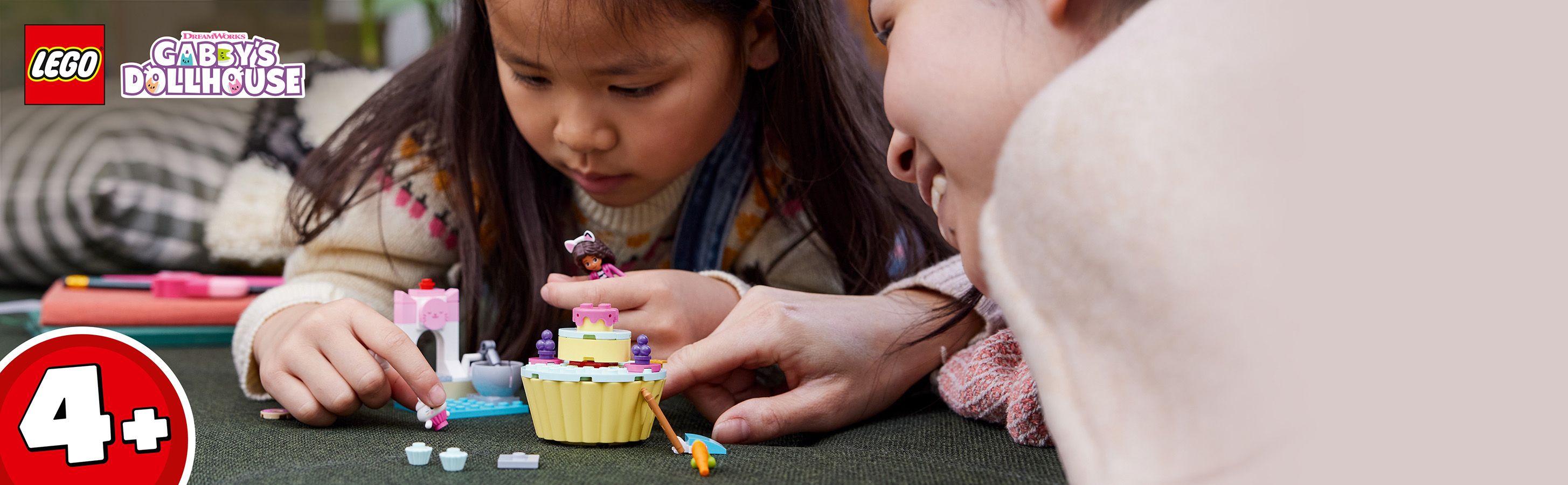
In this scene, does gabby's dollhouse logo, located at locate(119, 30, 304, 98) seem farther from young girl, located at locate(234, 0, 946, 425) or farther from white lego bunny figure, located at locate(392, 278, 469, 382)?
white lego bunny figure, located at locate(392, 278, 469, 382)

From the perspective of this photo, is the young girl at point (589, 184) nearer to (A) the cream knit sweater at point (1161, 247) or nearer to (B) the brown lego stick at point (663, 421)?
(B) the brown lego stick at point (663, 421)

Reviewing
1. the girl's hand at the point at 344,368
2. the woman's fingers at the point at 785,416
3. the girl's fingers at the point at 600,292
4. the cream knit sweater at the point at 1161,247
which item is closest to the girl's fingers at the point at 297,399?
the girl's hand at the point at 344,368

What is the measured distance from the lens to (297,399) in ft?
2.81

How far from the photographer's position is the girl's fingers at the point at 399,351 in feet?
2.73

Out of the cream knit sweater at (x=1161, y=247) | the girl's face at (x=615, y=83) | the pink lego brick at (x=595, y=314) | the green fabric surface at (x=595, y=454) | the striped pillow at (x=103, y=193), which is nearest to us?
the cream knit sweater at (x=1161, y=247)

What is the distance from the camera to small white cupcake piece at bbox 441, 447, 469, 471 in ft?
2.19

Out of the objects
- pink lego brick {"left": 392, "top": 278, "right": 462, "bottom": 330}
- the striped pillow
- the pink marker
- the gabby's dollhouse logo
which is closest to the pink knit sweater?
pink lego brick {"left": 392, "top": 278, "right": 462, "bottom": 330}

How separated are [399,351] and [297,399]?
0.09 meters

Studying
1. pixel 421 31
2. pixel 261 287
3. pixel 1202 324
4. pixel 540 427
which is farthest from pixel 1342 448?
pixel 421 31

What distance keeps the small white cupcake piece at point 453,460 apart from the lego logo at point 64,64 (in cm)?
63

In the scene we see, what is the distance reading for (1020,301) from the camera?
48cm

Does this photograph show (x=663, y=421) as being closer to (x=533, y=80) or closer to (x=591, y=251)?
(x=591, y=251)

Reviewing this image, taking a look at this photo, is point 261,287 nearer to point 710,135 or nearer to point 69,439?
point 710,135

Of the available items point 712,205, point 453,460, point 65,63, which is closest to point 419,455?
point 453,460
